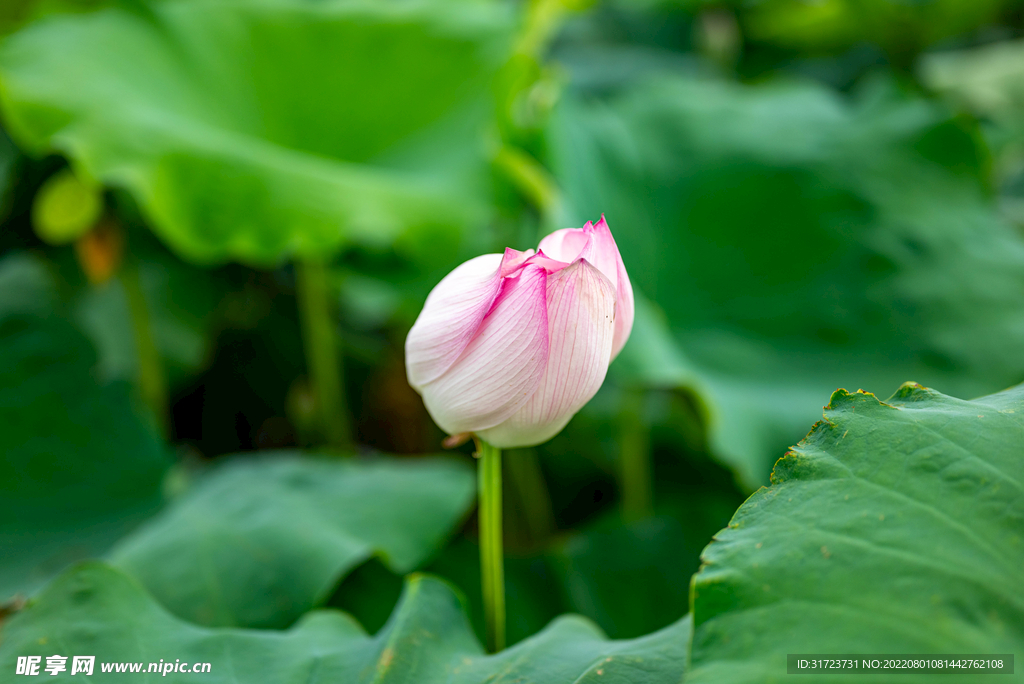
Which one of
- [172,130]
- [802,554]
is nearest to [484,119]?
[172,130]

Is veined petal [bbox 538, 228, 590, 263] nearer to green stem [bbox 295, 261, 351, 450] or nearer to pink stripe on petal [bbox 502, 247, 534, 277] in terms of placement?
pink stripe on petal [bbox 502, 247, 534, 277]

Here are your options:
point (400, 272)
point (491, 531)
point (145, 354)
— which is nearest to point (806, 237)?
point (400, 272)

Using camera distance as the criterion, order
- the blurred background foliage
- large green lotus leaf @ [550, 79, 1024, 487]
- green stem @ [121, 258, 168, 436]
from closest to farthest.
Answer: the blurred background foliage < large green lotus leaf @ [550, 79, 1024, 487] < green stem @ [121, 258, 168, 436]

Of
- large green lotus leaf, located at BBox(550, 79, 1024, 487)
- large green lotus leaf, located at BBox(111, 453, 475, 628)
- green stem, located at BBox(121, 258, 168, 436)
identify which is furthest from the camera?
green stem, located at BBox(121, 258, 168, 436)

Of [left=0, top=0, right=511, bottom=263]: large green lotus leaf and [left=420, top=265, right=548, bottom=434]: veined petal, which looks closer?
[left=420, top=265, right=548, bottom=434]: veined petal

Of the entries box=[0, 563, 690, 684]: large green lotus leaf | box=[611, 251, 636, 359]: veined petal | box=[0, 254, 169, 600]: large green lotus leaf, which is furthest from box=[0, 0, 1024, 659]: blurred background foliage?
box=[611, 251, 636, 359]: veined petal

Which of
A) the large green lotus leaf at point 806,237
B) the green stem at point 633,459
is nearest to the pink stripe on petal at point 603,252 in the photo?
the large green lotus leaf at point 806,237
